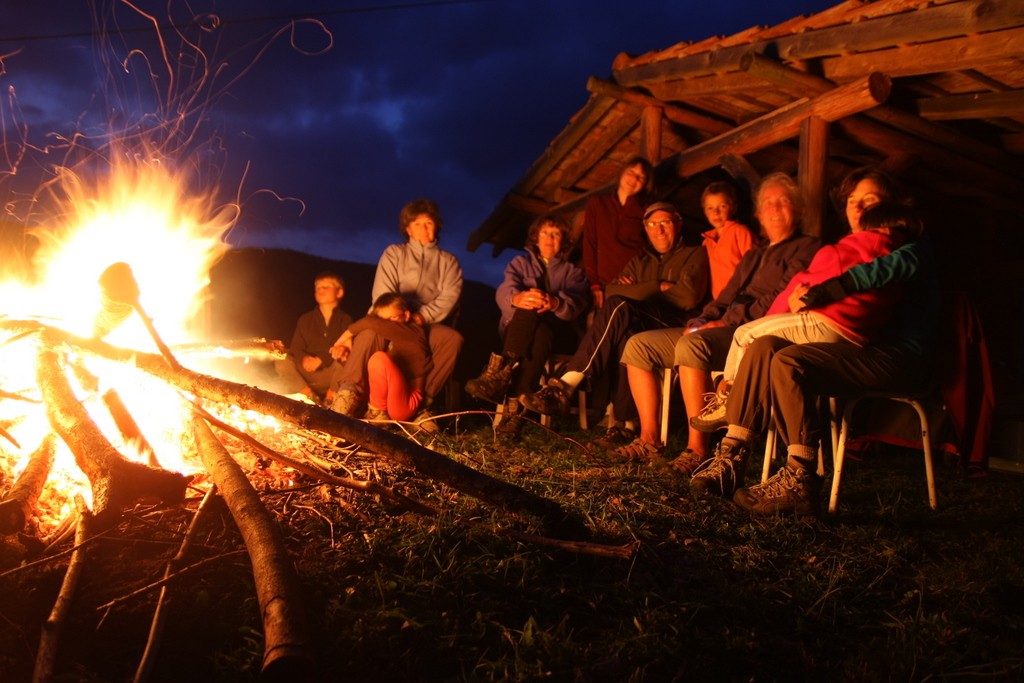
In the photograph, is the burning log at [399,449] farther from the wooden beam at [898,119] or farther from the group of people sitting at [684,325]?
the wooden beam at [898,119]

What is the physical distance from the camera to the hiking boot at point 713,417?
3.78 meters

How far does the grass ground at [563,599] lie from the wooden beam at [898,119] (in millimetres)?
3302

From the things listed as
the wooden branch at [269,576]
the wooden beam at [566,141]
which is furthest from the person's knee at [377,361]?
the wooden beam at [566,141]

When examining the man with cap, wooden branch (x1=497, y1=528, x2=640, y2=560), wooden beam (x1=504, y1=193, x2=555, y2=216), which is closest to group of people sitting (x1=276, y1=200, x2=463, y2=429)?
the man with cap

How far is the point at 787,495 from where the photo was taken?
10.0ft

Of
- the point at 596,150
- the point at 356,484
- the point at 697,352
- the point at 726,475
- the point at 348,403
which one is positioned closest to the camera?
the point at 356,484

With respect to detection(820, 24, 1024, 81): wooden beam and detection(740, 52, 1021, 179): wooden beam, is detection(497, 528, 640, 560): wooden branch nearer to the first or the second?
detection(820, 24, 1024, 81): wooden beam

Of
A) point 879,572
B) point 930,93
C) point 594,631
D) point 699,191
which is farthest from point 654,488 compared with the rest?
point 699,191

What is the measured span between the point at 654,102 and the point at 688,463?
4.11m

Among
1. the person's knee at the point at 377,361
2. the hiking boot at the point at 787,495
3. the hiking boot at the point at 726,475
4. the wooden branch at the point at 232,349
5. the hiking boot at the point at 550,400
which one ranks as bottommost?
the hiking boot at the point at 787,495

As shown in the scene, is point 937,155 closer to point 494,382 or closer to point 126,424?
point 494,382

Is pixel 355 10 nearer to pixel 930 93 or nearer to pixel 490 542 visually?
pixel 930 93

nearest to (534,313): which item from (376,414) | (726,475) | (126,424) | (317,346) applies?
(376,414)

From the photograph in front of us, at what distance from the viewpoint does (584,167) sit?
26.7 ft
